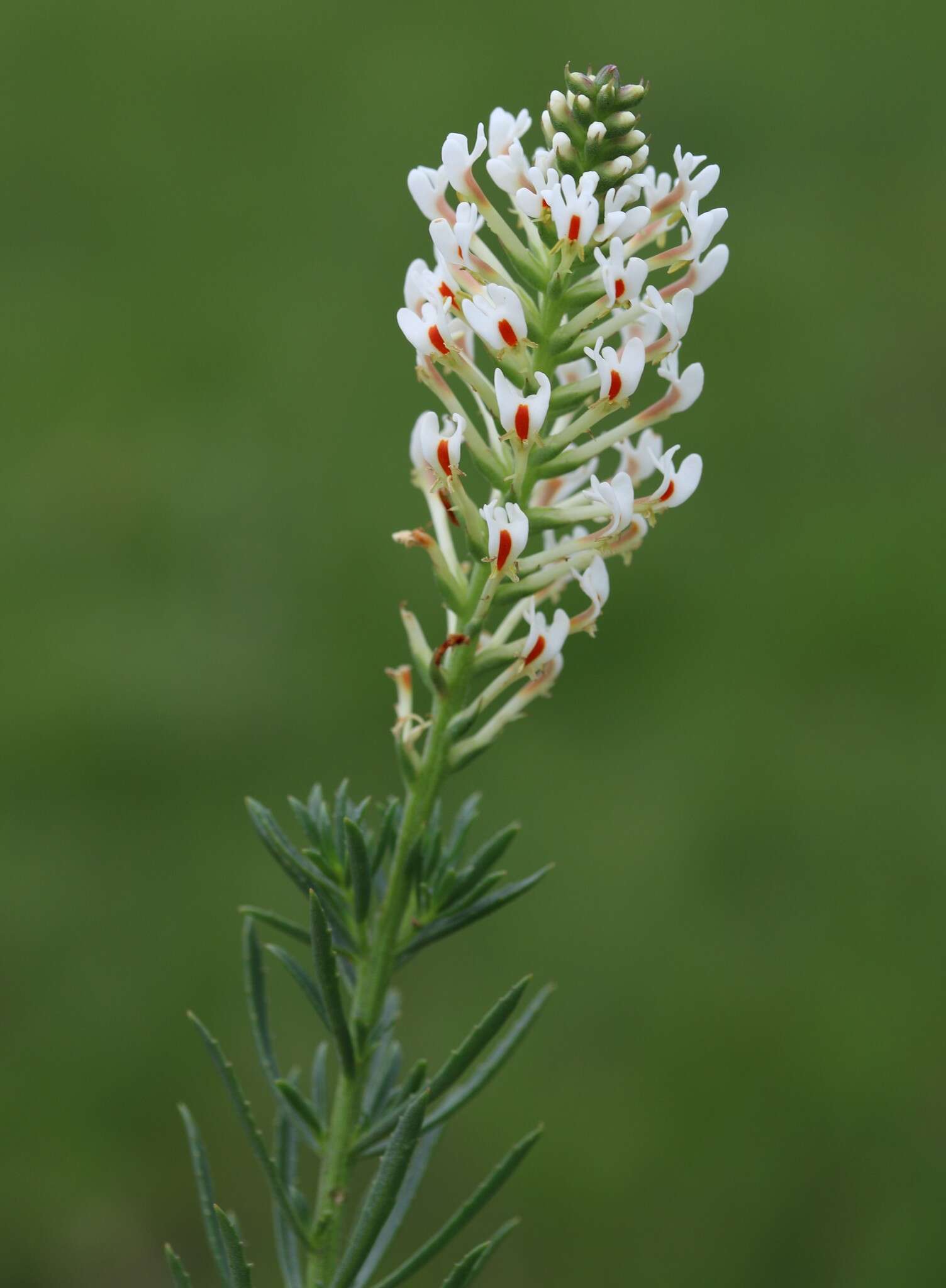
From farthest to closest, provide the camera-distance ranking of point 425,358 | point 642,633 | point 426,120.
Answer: point 426,120
point 642,633
point 425,358

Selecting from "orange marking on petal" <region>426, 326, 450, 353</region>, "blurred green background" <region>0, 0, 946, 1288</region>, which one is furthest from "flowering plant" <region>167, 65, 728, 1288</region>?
"blurred green background" <region>0, 0, 946, 1288</region>

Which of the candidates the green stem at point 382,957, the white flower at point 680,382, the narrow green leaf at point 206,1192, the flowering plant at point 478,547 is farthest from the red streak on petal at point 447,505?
the narrow green leaf at point 206,1192

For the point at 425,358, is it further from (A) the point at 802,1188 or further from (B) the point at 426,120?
(B) the point at 426,120

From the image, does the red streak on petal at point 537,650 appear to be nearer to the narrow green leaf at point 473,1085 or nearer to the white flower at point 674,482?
the white flower at point 674,482

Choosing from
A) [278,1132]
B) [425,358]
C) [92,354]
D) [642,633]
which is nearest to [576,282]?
[425,358]

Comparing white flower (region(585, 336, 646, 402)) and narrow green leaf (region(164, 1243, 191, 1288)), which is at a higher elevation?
white flower (region(585, 336, 646, 402))

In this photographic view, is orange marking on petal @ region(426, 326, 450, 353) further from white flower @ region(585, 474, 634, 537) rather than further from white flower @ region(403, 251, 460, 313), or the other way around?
white flower @ region(585, 474, 634, 537)

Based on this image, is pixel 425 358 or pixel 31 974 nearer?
pixel 425 358
